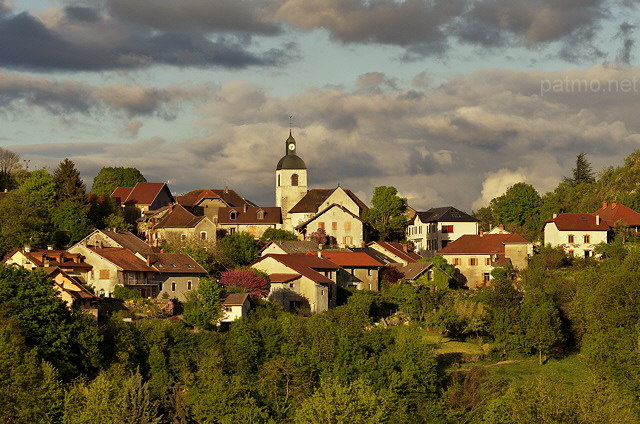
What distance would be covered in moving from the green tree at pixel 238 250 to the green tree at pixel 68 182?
13276mm

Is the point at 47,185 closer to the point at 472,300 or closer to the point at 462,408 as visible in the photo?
the point at 472,300

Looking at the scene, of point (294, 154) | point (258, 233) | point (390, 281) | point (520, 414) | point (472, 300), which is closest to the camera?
point (520, 414)

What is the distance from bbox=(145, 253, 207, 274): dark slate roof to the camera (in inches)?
2793

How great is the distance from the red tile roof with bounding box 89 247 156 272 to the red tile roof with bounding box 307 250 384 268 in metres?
15.6

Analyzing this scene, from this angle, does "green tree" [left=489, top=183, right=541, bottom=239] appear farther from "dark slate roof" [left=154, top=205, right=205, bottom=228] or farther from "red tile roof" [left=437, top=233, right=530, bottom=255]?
"dark slate roof" [left=154, top=205, right=205, bottom=228]

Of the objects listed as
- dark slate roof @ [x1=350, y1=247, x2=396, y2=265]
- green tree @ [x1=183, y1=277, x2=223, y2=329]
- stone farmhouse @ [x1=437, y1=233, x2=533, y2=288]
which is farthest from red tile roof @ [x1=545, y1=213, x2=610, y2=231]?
green tree @ [x1=183, y1=277, x2=223, y2=329]

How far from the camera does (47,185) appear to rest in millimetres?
86000

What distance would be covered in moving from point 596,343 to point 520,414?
43.6 feet

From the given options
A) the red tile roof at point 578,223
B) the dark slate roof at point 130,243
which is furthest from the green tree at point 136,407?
the red tile roof at point 578,223

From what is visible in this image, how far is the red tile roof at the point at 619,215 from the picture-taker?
90.6 metres

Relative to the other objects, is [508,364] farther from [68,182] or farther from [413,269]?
[68,182]

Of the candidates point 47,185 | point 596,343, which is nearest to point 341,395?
point 596,343

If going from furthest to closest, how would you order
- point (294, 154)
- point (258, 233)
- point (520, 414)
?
1. point (294, 154)
2. point (258, 233)
3. point (520, 414)

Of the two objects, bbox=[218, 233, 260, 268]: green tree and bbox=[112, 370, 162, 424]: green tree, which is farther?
bbox=[218, 233, 260, 268]: green tree
